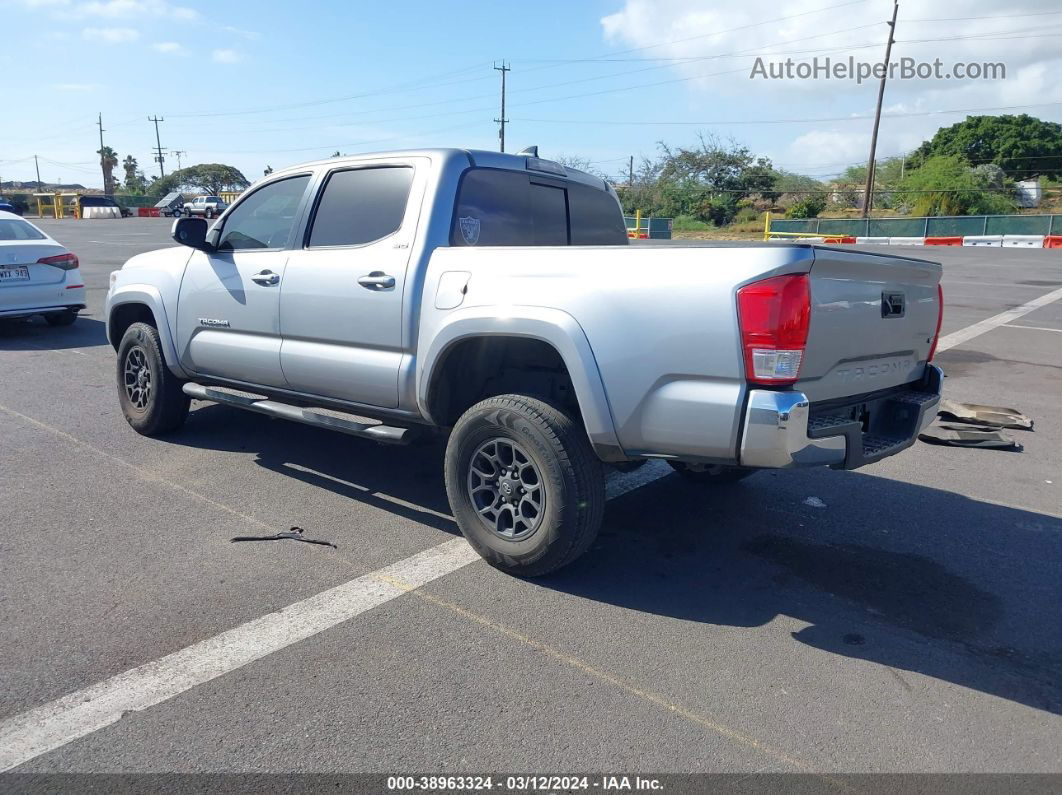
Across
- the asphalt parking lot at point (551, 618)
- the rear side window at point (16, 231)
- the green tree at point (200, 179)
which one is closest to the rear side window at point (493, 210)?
the asphalt parking lot at point (551, 618)

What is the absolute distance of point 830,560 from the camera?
4.43 meters

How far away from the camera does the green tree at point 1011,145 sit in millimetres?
68500

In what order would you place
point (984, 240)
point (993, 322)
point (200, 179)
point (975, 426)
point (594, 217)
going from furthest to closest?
1. point (200, 179)
2. point (984, 240)
3. point (993, 322)
4. point (975, 426)
5. point (594, 217)

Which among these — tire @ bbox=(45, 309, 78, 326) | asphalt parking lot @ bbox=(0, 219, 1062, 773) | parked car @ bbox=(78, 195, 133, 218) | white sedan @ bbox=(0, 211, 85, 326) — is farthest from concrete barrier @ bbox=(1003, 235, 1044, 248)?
parked car @ bbox=(78, 195, 133, 218)

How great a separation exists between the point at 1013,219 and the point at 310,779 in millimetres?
45128

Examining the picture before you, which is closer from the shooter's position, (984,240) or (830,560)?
(830,560)

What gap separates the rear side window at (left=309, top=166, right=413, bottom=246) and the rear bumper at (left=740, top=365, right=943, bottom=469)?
2.31 m

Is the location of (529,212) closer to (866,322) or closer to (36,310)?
(866,322)

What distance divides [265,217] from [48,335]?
730 centimetres

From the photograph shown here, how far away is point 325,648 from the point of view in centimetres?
345

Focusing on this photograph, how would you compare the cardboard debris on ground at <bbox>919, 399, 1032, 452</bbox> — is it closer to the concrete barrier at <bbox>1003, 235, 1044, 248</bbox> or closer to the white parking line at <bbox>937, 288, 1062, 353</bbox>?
the white parking line at <bbox>937, 288, 1062, 353</bbox>

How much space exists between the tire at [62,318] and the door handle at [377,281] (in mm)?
8641

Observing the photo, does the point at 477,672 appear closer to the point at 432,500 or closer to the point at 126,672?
the point at 126,672

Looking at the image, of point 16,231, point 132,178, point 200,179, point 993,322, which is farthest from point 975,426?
point 132,178
